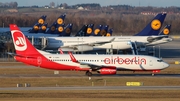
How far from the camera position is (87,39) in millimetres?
107500

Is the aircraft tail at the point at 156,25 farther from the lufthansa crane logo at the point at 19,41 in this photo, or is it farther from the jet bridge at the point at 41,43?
the lufthansa crane logo at the point at 19,41

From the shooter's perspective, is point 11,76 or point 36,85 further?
point 11,76

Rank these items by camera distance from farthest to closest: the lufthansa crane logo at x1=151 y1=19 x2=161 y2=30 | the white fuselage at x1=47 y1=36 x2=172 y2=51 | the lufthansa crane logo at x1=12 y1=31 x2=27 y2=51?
the lufthansa crane logo at x1=151 y1=19 x2=161 y2=30
the white fuselage at x1=47 y1=36 x2=172 y2=51
the lufthansa crane logo at x1=12 y1=31 x2=27 y2=51

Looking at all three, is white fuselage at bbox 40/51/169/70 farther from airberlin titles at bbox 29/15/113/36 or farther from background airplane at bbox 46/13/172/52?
airberlin titles at bbox 29/15/113/36

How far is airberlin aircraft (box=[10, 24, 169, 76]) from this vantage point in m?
67.3

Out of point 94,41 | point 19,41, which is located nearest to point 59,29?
point 94,41

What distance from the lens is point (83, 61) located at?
223ft

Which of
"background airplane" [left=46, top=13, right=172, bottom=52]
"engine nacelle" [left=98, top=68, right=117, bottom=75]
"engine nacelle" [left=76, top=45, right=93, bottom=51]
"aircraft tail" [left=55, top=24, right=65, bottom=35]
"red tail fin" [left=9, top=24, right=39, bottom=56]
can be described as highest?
"red tail fin" [left=9, top=24, right=39, bottom=56]

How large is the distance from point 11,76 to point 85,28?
198ft

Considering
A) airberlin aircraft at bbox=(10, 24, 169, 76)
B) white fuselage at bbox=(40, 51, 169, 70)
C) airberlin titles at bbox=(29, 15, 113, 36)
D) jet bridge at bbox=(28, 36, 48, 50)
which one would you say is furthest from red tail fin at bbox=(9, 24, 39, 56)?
airberlin titles at bbox=(29, 15, 113, 36)

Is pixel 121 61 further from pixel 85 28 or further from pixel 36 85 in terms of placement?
pixel 85 28

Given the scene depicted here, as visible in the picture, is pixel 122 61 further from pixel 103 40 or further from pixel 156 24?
pixel 156 24

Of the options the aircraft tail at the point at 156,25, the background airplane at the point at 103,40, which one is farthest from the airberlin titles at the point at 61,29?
the aircraft tail at the point at 156,25

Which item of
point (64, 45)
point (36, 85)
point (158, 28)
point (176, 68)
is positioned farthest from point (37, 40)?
point (36, 85)
